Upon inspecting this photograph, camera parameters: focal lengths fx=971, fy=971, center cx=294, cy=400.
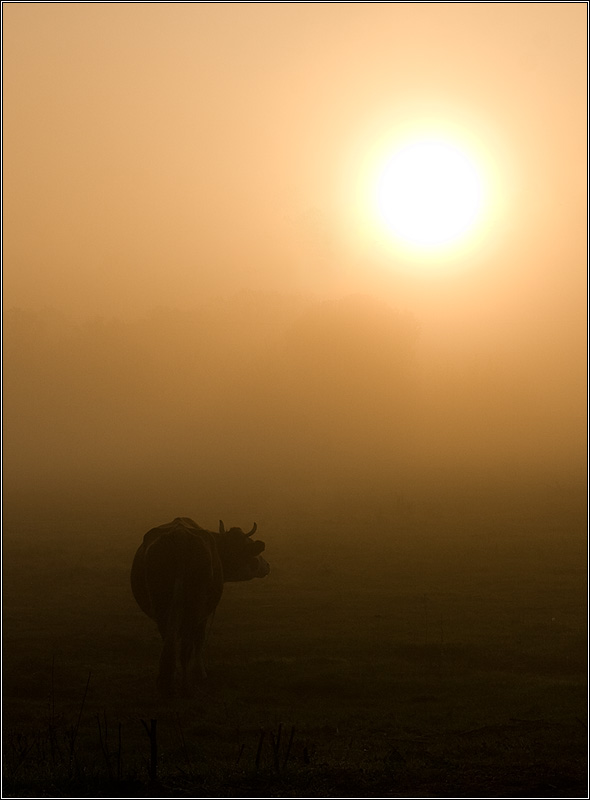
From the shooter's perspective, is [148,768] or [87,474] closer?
[148,768]

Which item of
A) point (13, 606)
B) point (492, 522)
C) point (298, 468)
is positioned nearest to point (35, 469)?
point (298, 468)

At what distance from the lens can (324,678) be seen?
57.4 ft

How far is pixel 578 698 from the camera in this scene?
15750mm

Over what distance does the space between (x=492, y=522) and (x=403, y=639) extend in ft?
81.7

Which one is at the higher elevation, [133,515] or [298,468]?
[298,468]

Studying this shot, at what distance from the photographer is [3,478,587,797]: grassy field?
10.5 metres

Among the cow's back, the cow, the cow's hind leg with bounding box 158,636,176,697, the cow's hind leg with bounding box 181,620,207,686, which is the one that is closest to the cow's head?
the cow

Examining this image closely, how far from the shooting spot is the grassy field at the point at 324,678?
1054cm

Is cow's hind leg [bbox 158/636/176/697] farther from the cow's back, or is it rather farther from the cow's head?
the cow's head

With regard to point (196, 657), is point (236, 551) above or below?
above

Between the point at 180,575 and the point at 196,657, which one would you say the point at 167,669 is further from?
the point at 180,575

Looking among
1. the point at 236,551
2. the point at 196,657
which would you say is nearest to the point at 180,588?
the point at 196,657

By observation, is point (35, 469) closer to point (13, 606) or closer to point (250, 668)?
point (13, 606)

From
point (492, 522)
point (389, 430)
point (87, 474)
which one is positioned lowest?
point (492, 522)
